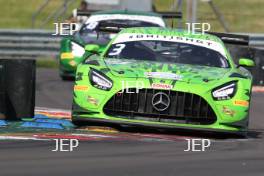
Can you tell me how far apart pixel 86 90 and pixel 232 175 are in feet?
8.93

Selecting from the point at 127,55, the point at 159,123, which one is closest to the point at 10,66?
the point at 127,55

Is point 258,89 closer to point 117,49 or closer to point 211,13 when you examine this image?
point 117,49

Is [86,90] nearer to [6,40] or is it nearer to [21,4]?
[6,40]

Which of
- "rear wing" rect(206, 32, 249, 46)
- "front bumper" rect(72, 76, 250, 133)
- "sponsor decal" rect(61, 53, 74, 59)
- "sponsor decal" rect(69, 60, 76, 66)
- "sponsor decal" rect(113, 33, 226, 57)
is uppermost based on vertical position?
"rear wing" rect(206, 32, 249, 46)

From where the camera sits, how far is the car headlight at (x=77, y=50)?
16.9m

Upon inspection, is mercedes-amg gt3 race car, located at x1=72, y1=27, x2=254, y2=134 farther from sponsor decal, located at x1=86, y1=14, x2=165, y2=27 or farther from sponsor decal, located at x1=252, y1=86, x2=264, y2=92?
sponsor decal, located at x1=86, y1=14, x2=165, y2=27

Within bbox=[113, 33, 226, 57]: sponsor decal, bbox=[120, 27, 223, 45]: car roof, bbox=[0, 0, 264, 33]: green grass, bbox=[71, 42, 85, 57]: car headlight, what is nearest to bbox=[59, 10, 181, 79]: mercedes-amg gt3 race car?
bbox=[71, 42, 85, 57]: car headlight

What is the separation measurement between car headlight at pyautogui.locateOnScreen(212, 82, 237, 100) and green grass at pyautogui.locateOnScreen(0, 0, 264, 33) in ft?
61.5

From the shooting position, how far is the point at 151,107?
924cm

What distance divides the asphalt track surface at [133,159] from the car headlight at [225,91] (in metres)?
0.48

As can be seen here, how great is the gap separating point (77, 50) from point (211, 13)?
1473 cm

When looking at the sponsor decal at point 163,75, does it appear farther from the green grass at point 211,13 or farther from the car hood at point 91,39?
the green grass at point 211,13

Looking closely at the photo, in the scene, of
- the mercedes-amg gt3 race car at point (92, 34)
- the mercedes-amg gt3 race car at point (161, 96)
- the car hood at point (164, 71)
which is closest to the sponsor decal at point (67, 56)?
the mercedes-amg gt3 race car at point (92, 34)

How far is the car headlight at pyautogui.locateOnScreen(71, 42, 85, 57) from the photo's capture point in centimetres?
1689
